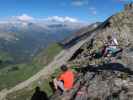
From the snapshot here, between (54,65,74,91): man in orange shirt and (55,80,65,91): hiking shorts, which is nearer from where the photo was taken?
(54,65,74,91): man in orange shirt

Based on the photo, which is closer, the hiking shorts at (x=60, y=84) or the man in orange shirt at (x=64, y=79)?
the man in orange shirt at (x=64, y=79)

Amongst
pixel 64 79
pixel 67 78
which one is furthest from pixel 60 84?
pixel 67 78

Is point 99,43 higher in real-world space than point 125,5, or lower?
lower

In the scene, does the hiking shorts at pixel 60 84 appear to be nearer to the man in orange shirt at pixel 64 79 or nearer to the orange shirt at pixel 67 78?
the man in orange shirt at pixel 64 79

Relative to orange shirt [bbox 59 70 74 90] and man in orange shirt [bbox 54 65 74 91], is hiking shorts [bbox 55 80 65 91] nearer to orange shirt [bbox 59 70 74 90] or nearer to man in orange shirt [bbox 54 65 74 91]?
man in orange shirt [bbox 54 65 74 91]

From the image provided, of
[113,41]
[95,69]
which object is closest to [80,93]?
[95,69]

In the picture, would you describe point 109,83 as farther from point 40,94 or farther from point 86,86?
point 40,94

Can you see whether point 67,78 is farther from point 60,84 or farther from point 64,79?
point 60,84

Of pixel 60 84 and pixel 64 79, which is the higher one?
pixel 64 79

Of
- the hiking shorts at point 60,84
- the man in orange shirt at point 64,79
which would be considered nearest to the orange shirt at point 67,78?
the man in orange shirt at point 64,79

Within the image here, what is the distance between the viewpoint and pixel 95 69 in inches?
1245

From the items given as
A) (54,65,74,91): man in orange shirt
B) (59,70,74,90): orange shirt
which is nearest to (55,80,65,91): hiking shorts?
(54,65,74,91): man in orange shirt

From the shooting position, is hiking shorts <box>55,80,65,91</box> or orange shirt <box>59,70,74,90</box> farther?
hiking shorts <box>55,80,65,91</box>

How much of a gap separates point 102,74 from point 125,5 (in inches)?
4179
